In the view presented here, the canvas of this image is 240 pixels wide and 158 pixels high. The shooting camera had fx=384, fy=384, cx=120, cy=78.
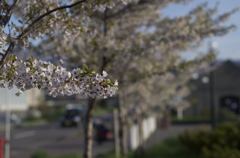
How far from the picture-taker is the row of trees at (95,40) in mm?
3490

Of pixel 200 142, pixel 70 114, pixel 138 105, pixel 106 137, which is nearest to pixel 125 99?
pixel 138 105

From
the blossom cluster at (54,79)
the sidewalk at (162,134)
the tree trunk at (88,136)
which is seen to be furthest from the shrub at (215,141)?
the blossom cluster at (54,79)

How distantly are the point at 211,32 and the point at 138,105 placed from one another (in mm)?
7541

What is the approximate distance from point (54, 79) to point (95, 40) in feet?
13.5

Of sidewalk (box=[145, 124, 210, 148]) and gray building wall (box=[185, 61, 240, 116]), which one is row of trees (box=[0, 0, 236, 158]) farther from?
gray building wall (box=[185, 61, 240, 116])

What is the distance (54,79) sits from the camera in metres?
3.34

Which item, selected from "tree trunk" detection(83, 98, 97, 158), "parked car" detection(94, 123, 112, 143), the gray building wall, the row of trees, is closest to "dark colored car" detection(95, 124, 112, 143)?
"parked car" detection(94, 123, 112, 143)

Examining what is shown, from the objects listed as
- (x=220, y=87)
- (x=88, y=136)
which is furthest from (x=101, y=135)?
(x=220, y=87)

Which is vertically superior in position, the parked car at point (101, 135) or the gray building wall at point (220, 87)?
the gray building wall at point (220, 87)

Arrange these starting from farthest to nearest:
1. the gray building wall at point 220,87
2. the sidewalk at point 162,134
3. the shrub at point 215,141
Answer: the gray building wall at point 220,87
the sidewalk at point 162,134
the shrub at point 215,141

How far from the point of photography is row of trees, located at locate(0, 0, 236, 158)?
3490 mm

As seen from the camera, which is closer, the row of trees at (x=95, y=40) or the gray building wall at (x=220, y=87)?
the row of trees at (x=95, y=40)

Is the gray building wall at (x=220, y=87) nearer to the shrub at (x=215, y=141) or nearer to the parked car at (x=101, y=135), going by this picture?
the parked car at (x=101, y=135)

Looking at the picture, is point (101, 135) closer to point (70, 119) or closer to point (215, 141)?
point (215, 141)
